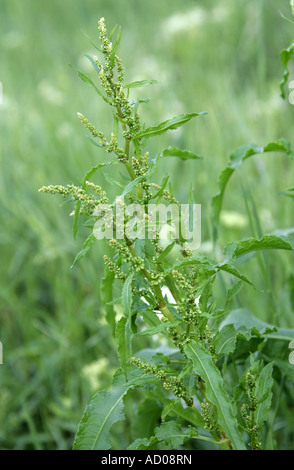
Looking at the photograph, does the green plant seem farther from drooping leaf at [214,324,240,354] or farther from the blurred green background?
the blurred green background

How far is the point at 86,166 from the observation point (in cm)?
267

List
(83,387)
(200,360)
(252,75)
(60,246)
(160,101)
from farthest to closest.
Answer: (252,75) → (160,101) → (60,246) → (83,387) → (200,360)

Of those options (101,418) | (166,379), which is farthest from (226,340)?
(101,418)

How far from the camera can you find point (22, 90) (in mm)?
3971

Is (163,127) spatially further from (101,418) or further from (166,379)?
(101,418)

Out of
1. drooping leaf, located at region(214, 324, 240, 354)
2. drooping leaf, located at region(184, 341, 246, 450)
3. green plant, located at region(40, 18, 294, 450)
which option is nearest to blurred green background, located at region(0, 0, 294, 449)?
drooping leaf, located at region(214, 324, 240, 354)

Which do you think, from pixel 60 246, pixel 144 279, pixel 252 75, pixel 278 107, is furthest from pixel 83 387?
pixel 252 75

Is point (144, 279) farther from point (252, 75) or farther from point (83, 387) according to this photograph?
point (252, 75)

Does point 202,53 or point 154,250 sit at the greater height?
point 202,53

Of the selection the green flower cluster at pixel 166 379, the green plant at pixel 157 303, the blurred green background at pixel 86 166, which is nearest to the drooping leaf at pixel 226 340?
the green plant at pixel 157 303

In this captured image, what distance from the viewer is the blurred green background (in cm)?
192

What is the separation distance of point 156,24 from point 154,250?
393 centimetres

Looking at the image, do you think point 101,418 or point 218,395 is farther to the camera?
point 101,418

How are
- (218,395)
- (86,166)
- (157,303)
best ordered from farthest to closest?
(86,166) < (157,303) < (218,395)
